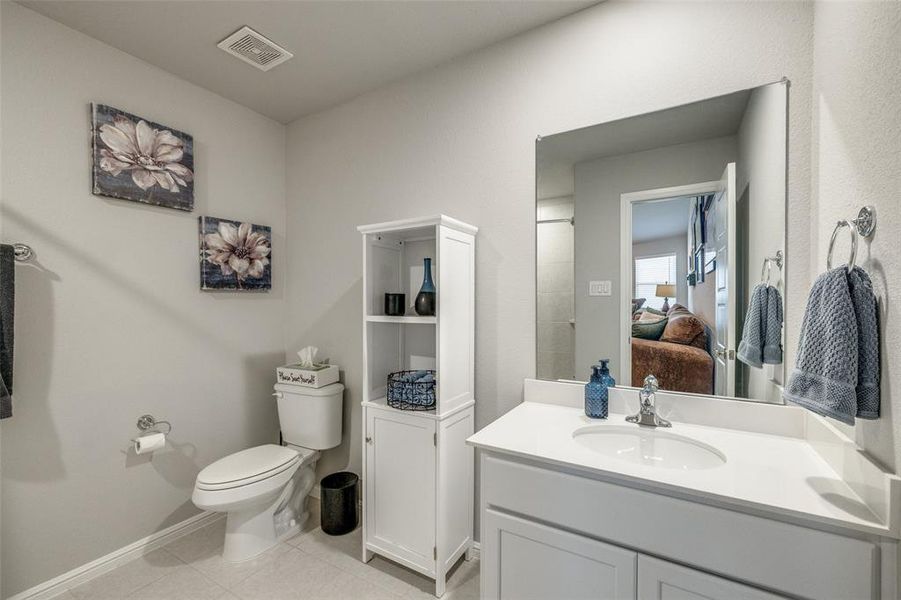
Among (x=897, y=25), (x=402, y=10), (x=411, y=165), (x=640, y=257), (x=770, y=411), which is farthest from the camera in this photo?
(x=411, y=165)

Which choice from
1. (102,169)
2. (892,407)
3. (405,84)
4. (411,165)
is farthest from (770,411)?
(102,169)

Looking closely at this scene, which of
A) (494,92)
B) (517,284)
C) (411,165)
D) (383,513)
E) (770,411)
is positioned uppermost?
(494,92)

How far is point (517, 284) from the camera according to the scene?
5.93 ft

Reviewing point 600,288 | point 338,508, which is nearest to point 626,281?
point 600,288

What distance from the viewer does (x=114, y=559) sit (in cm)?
184

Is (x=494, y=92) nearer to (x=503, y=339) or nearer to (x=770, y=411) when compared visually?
(x=503, y=339)

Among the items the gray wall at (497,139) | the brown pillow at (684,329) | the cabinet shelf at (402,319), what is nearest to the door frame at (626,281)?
the brown pillow at (684,329)

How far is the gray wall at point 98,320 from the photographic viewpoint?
162 cm

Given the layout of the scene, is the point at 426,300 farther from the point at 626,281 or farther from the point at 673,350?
the point at 673,350

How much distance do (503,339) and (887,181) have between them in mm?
1304

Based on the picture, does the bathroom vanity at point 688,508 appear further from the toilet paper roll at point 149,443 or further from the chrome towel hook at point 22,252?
the chrome towel hook at point 22,252

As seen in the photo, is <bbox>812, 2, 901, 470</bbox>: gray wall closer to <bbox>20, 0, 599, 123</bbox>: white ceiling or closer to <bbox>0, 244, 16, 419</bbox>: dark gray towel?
<bbox>20, 0, 599, 123</bbox>: white ceiling

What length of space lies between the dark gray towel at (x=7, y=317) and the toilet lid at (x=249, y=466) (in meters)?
0.77

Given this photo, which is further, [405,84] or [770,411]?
[405,84]
